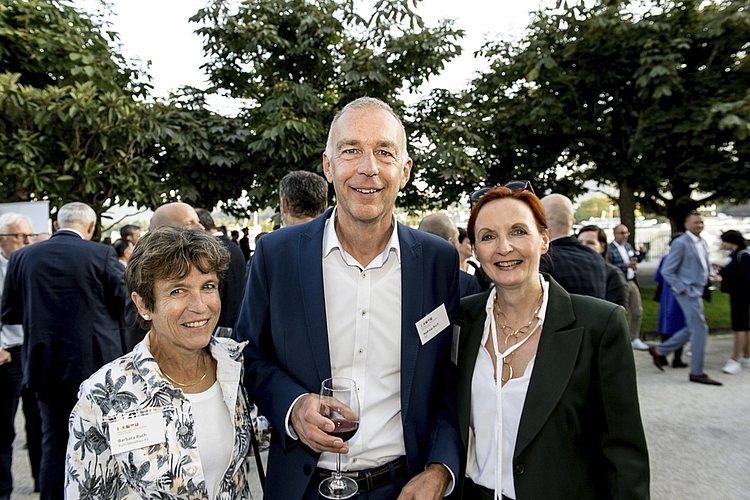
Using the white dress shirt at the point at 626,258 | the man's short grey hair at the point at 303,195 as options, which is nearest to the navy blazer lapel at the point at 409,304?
the man's short grey hair at the point at 303,195

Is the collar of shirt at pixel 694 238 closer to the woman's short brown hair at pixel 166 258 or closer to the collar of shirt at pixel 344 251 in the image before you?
the collar of shirt at pixel 344 251

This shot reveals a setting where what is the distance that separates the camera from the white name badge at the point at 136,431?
1.66 meters

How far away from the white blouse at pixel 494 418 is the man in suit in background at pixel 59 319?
3017 mm

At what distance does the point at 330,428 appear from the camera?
1610 mm

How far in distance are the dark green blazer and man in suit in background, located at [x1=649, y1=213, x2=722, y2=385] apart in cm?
602

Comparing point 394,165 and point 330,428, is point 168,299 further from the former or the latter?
point 394,165

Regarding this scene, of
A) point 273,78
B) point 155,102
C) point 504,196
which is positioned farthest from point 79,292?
point 273,78

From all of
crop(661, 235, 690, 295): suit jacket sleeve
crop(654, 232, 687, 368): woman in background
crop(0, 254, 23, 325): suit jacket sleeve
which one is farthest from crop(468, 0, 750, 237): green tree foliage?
crop(0, 254, 23, 325): suit jacket sleeve

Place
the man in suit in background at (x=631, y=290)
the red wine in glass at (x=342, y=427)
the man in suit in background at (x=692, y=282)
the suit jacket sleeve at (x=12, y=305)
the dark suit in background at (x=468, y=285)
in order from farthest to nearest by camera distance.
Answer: the man in suit in background at (x=631, y=290)
the man in suit in background at (x=692, y=282)
the suit jacket sleeve at (x=12, y=305)
the dark suit in background at (x=468, y=285)
the red wine in glass at (x=342, y=427)

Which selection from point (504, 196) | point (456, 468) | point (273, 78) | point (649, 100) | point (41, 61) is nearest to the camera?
point (456, 468)

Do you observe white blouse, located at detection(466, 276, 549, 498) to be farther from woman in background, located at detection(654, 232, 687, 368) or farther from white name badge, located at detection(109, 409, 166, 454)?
woman in background, located at detection(654, 232, 687, 368)

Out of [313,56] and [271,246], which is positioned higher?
[313,56]

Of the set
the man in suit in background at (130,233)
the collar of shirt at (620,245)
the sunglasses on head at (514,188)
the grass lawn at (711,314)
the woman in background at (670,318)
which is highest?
the sunglasses on head at (514,188)

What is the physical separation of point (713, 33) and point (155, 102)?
982 cm
